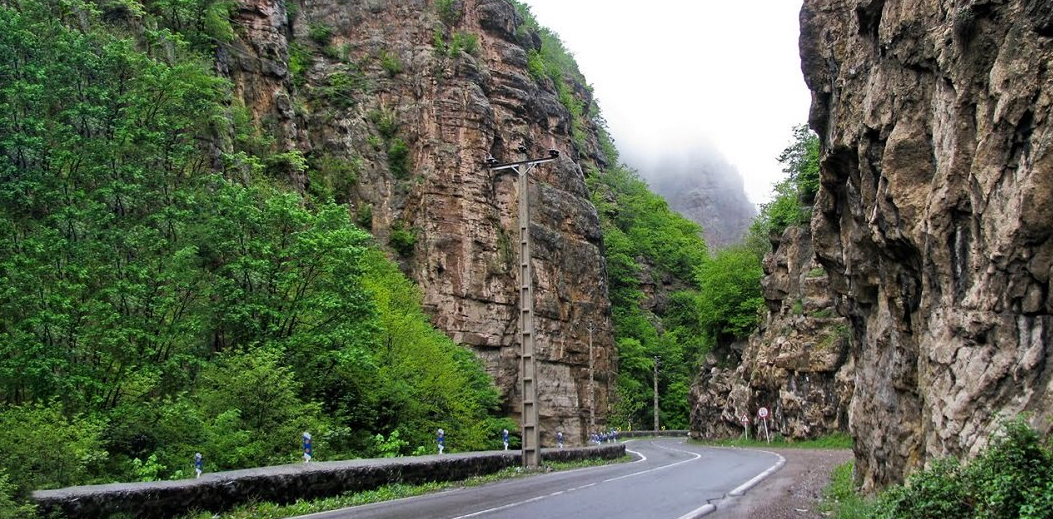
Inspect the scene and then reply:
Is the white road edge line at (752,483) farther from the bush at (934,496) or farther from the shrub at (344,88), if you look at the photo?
the shrub at (344,88)

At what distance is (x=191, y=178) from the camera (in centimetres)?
2427

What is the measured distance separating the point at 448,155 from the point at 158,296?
2278 cm

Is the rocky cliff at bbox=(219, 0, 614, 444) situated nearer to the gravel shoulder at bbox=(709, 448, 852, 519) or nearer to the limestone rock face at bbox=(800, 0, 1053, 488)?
the gravel shoulder at bbox=(709, 448, 852, 519)

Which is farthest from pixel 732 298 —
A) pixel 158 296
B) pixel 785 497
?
pixel 158 296

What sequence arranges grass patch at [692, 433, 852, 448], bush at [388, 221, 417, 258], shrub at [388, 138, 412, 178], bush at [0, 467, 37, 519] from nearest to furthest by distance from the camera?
bush at [0, 467, 37, 519] → grass patch at [692, 433, 852, 448] → bush at [388, 221, 417, 258] → shrub at [388, 138, 412, 178]

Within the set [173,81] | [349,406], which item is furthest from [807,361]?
[173,81]

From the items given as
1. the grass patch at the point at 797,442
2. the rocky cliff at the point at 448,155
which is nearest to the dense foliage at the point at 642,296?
the grass patch at the point at 797,442

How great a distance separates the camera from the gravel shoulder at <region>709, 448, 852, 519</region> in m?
10.9

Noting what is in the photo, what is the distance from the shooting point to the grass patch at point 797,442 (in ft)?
111

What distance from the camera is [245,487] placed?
10.8 meters

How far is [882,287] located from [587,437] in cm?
3155

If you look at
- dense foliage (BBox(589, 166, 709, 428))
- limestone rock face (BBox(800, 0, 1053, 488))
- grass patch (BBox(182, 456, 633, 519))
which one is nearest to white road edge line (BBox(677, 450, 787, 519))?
limestone rock face (BBox(800, 0, 1053, 488))

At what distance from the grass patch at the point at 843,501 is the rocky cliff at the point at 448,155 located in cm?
2360

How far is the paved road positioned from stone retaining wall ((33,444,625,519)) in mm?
944
